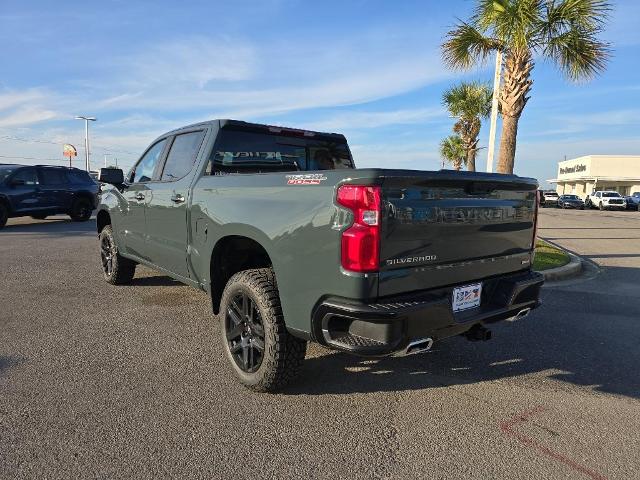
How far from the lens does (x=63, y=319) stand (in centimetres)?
496

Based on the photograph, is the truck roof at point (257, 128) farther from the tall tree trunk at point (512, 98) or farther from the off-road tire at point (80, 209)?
the off-road tire at point (80, 209)

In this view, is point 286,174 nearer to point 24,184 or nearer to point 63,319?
point 63,319

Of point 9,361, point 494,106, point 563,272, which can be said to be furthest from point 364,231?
point 494,106

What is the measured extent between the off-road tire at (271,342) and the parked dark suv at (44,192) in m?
12.9

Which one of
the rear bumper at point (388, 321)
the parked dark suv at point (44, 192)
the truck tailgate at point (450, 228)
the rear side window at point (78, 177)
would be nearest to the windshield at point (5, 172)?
the parked dark suv at point (44, 192)

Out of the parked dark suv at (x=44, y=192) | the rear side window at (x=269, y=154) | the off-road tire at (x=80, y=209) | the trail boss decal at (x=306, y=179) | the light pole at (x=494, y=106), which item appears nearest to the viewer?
the trail boss decal at (x=306, y=179)

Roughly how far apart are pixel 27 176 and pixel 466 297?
1458cm

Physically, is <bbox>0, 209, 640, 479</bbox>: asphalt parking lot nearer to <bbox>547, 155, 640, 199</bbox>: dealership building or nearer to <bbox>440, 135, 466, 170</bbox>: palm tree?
<bbox>440, 135, 466, 170</bbox>: palm tree

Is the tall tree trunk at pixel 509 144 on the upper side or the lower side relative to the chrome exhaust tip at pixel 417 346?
upper

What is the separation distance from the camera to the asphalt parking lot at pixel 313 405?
2.59m

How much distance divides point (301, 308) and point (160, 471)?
114 cm

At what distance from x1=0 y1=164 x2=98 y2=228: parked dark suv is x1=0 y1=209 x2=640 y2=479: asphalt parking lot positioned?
10052 mm

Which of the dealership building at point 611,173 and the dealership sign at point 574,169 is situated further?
the dealership sign at point 574,169

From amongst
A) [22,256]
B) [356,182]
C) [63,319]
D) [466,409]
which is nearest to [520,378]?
[466,409]
